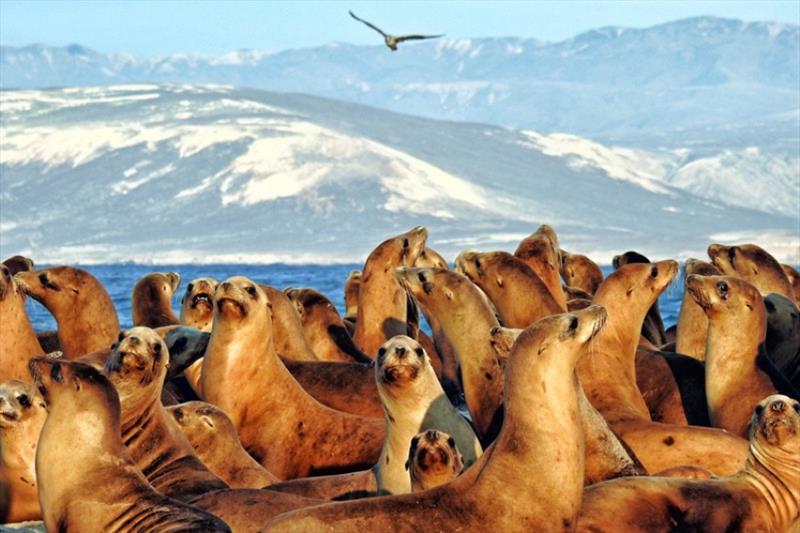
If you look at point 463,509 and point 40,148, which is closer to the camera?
point 463,509

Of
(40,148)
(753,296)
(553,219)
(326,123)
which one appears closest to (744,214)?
(553,219)

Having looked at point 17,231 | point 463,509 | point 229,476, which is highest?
point 463,509

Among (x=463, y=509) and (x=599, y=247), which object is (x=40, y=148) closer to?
(x=599, y=247)

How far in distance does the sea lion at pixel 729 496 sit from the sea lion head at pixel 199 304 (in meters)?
4.44

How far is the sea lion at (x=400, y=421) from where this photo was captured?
6328 millimetres

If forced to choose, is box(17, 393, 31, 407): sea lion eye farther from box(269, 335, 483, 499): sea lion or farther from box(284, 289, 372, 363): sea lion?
box(284, 289, 372, 363): sea lion

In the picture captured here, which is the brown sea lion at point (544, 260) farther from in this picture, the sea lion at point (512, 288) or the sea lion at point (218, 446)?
the sea lion at point (218, 446)

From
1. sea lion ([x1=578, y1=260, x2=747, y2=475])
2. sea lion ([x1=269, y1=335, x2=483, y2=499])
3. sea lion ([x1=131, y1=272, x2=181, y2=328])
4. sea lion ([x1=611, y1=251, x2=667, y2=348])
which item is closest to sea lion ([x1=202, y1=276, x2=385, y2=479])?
sea lion ([x1=269, y1=335, x2=483, y2=499])

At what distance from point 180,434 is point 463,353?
1740 millimetres

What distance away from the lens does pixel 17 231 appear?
161875mm

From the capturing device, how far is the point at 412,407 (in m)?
6.59

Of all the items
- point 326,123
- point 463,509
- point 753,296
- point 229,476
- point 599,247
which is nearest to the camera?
point 463,509

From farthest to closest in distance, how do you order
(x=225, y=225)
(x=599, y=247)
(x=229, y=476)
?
(x=225, y=225) → (x=599, y=247) → (x=229, y=476)

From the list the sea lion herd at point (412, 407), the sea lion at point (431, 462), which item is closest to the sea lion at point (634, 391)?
the sea lion herd at point (412, 407)
